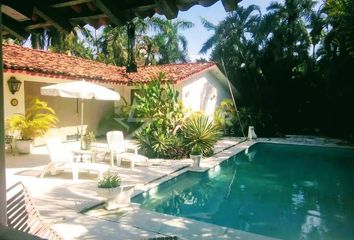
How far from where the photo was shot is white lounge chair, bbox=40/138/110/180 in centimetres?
958

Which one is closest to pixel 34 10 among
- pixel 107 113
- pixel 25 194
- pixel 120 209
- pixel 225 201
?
pixel 25 194

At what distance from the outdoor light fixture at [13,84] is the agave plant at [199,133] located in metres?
7.54

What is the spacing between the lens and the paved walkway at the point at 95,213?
5.94 metres

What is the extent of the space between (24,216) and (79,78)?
13.8m

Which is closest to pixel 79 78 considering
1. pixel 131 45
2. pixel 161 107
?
pixel 161 107

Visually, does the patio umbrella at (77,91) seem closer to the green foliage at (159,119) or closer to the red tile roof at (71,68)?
the green foliage at (159,119)

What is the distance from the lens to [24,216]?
13.7 ft

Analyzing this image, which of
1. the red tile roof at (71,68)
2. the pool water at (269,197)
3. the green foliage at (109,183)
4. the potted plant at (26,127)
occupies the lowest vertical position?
the pool water at (269,197)

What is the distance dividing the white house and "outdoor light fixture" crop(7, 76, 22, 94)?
137 mm

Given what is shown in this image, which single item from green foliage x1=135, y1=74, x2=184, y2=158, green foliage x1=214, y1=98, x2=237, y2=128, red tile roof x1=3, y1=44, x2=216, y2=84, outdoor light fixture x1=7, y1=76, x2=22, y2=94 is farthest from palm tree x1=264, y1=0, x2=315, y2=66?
outdoor light fixture x1=7, y1=76, x2=22, y2=94

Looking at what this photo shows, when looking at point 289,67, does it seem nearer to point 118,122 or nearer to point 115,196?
point 118,122

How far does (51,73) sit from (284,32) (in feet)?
65.5

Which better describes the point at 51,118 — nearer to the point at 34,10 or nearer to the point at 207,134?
the point at 207,134

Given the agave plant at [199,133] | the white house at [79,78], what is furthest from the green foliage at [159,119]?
the white house at [79,78]
